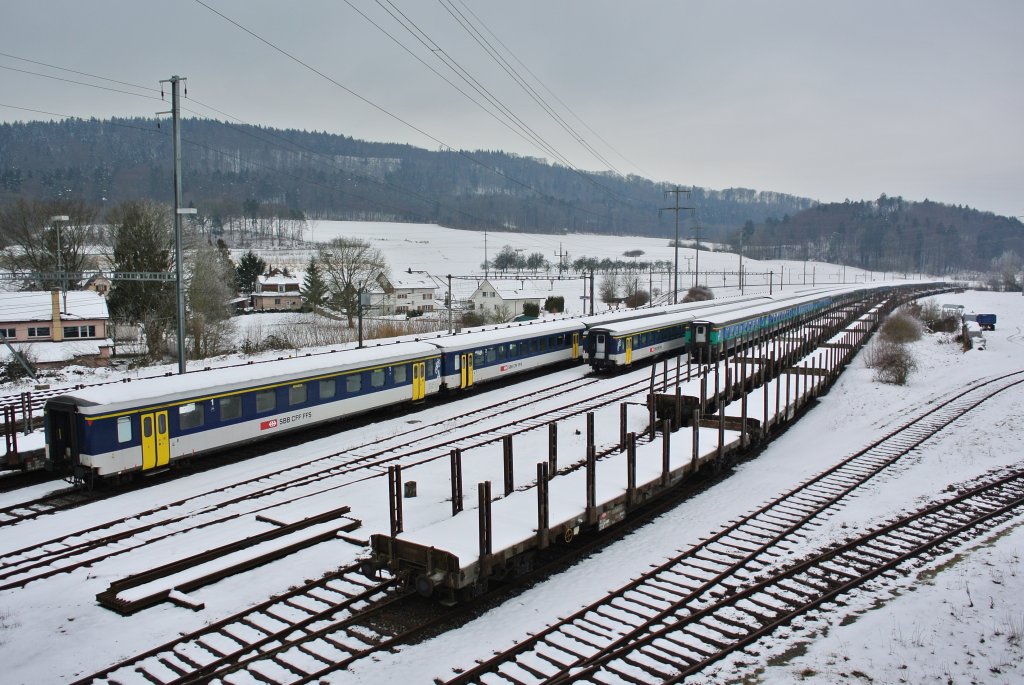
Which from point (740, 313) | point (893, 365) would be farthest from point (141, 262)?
point (893, 365)

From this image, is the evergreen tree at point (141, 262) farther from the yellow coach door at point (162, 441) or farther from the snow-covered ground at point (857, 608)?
the snow-covered ground at point (857, 608)

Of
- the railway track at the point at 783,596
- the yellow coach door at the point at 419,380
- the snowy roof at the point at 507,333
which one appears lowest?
the railway track at the point at 783,596

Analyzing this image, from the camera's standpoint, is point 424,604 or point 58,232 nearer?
point 424,604

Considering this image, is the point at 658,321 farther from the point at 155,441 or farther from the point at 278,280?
the point at 278,280

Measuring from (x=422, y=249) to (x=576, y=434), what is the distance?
133814 mm

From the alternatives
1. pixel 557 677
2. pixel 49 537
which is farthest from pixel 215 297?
pixel 557 677

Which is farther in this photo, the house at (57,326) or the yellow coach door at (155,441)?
the house at (57,326)

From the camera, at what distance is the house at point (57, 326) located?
4398 cm

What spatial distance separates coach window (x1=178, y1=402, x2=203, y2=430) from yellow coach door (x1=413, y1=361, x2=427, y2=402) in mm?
9097

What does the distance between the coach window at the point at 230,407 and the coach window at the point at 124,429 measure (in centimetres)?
277

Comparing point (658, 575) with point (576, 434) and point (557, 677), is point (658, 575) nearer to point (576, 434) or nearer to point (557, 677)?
point (557, 677)

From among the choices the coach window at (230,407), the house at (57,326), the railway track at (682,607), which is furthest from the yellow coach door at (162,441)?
the house at (57,326)

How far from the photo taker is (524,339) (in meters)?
34.3

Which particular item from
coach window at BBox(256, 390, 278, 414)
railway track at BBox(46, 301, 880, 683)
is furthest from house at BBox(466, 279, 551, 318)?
railway track at BBox(46, 301, 880, 683)
